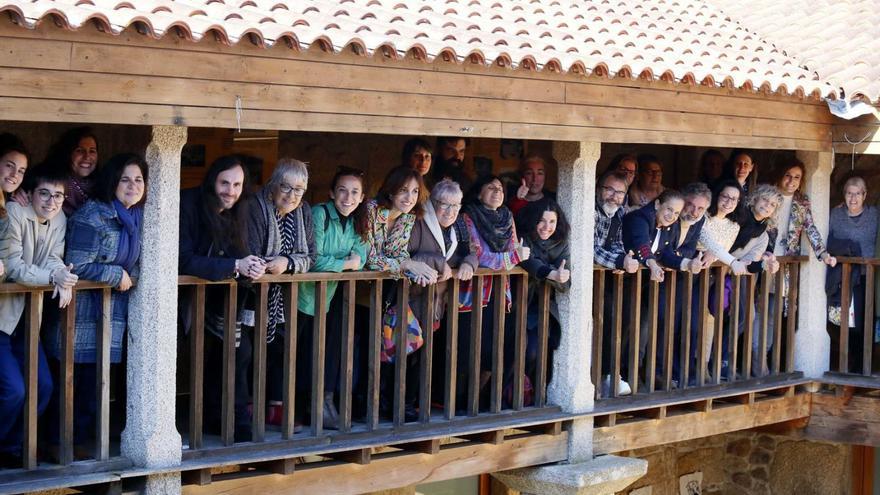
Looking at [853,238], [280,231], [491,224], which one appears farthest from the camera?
[853,238]

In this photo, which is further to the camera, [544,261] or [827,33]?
[827,33]

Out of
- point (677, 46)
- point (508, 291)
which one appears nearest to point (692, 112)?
point (677, 46)

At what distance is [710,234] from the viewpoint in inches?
384

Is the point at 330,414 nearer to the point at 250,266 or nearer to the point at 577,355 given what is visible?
the point at 250,266

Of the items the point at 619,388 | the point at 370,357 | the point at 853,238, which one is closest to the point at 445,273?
the point at 370,357

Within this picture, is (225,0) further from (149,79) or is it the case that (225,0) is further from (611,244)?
(611,244)

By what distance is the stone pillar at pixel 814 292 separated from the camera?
10648 millimetres

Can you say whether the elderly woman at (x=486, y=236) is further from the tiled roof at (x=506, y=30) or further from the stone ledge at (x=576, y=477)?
the stone ledge at (x=576, y=477)

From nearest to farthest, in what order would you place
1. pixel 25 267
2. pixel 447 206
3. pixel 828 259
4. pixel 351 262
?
pixel 25 267, pixel 351 262, pixel 447 206, pixel 828 259

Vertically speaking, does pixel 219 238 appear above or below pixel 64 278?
above

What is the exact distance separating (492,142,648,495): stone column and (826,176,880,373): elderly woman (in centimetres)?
270

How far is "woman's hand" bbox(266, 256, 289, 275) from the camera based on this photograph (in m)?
7.08

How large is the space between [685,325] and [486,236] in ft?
6.66

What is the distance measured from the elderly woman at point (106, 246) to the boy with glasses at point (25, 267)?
105 mm
